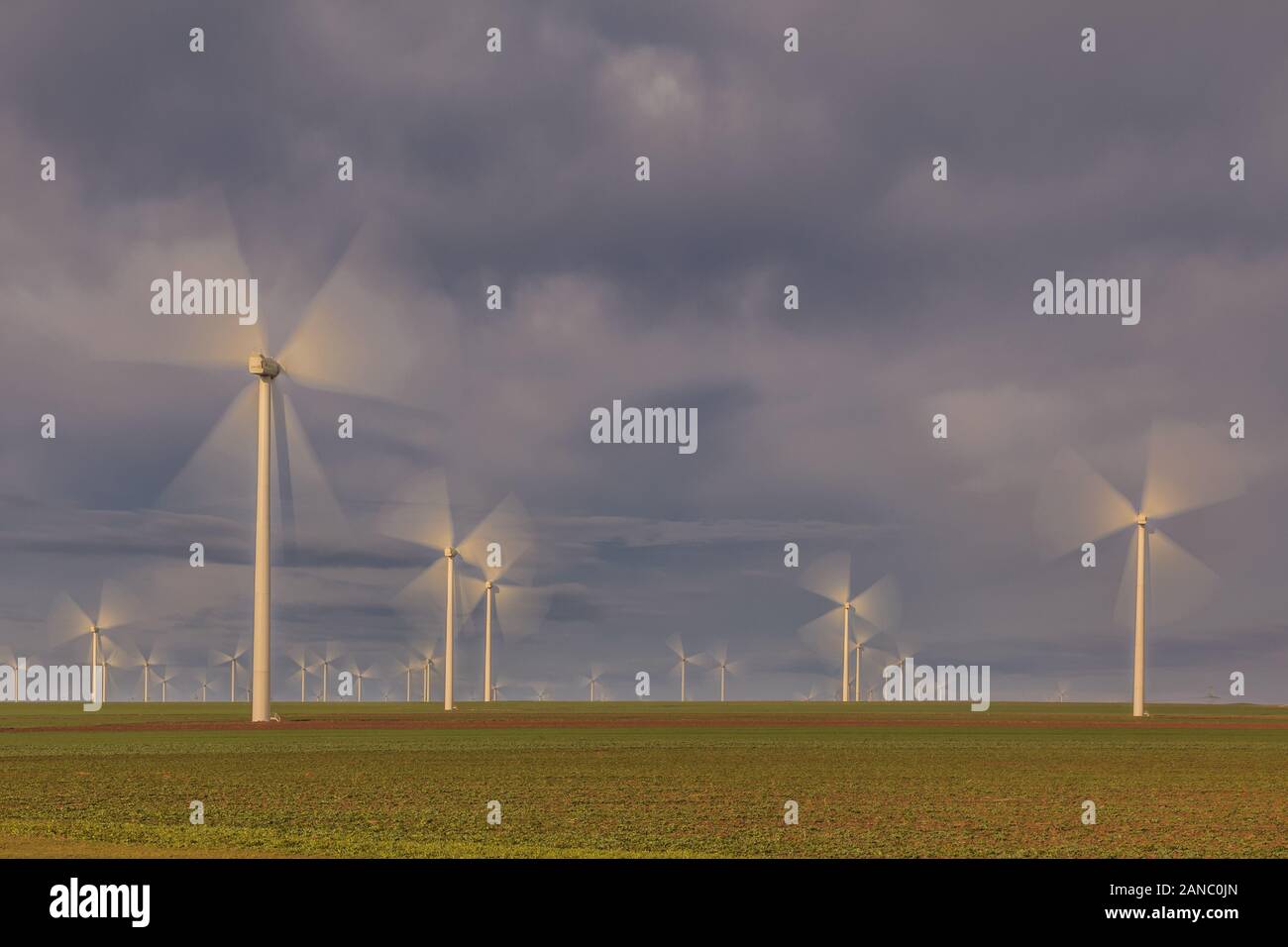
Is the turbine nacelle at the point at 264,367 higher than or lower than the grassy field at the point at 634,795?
higher

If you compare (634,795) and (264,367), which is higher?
(264,367)

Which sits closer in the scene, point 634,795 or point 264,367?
point 634,795

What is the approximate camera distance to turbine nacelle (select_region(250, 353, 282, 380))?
7344cm

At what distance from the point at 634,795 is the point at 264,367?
51519 millimetres

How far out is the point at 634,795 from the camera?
31734 mm

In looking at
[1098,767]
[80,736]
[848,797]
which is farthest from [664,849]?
[80,736]

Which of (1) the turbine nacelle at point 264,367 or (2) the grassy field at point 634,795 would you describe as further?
(1) the turbine nacelle at point 264,367

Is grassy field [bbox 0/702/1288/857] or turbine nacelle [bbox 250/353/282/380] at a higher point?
turbine nacelle [bbox 250/353/282/380]

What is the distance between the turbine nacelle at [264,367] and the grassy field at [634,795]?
78.2 ft

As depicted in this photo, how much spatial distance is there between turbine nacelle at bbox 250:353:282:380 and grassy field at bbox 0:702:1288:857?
23847 millimetres

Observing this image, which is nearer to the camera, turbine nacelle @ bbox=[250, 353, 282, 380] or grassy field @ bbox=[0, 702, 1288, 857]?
grassy field @ bbox=[0, 702, 1288, 857]

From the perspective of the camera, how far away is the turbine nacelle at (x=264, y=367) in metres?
73.4
